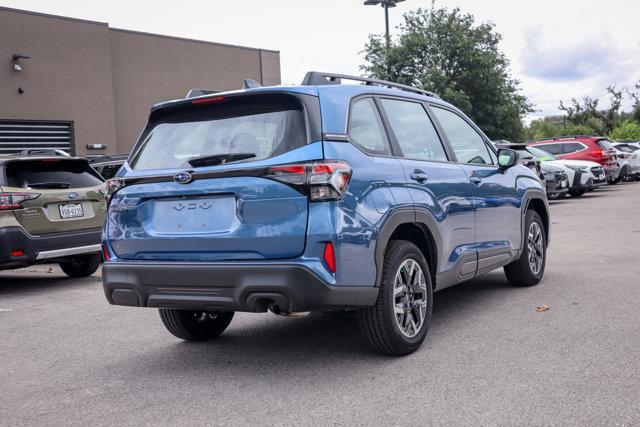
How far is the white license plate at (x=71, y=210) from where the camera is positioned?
9.07 meters

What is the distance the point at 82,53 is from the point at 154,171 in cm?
2210

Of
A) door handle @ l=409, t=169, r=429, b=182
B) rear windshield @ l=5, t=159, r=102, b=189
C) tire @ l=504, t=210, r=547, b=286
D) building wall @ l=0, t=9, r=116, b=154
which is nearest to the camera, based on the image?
door handle @ l=409, t=169, r=429, b=182

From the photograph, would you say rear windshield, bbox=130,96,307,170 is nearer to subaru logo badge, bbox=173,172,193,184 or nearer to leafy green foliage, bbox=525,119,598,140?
subaru logo badge, bbox=173,172,193,184

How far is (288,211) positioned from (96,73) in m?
23.2

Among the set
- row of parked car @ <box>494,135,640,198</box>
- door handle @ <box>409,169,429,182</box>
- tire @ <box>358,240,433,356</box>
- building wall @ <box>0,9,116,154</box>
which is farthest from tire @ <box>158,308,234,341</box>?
building wall @ <box>0,9,116,154</box>

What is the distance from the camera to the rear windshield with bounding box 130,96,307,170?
4.59 metres

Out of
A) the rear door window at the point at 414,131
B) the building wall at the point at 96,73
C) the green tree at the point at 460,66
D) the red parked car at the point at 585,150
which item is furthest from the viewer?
the green tree at the point at 460,66

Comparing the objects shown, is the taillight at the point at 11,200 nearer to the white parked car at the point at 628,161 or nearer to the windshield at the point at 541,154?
the windshield at the point at 541,154

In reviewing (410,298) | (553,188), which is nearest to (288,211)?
(410,298)

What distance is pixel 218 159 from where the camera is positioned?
15.5 ft

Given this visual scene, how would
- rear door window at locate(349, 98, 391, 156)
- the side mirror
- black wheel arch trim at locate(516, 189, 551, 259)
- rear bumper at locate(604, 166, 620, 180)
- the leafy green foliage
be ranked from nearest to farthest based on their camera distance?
1. rear door window at locate(349, 98, 391, 156)
2. the side mirror
3. black wheel arch trim at locate(516, 189, 551, 259)
4. rear bumper at locate(604, 166, 620, 180)
5. the leafy green foliage

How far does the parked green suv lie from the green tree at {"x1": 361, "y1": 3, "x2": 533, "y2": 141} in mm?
27329

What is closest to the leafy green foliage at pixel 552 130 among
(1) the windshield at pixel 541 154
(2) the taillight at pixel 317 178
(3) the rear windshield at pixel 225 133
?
(1) the windshield at pixel 541 154

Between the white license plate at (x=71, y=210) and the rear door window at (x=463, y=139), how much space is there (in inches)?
196
